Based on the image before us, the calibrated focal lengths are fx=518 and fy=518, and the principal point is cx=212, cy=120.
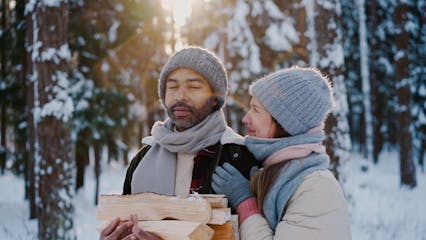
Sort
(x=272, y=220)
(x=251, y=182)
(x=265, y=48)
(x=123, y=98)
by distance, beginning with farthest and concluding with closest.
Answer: (x=265, y=48) → (x=123, y=98) → (x=251, y=182) → (x=272, y=220)

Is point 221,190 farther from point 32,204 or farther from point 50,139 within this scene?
point 32,204

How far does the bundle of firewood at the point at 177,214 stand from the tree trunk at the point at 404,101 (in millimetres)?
16359

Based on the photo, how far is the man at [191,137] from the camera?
122 inches

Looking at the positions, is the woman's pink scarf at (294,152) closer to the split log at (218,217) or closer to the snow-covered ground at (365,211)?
the split log at (218,217)

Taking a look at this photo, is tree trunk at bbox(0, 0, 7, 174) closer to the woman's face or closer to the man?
the man

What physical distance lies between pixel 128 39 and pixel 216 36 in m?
3.03

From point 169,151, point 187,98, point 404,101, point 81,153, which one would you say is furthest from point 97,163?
point 187,98

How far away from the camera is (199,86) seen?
321 cm

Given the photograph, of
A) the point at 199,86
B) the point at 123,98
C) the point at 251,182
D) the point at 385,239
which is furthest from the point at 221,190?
the point at 123,98

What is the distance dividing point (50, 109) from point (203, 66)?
16.7 ft

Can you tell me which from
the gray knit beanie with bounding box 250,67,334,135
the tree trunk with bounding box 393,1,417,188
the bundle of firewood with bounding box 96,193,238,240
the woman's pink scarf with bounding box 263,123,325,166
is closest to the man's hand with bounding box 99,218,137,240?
the bundle of firewood with bounding box 96,193,238,240

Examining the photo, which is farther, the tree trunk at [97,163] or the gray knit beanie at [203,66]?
the tree trunk at [97,163]

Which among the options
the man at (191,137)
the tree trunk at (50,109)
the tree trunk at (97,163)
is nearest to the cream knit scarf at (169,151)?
the man at (191,137)

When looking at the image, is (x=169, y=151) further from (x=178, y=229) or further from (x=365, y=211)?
(x=365, y=211)
